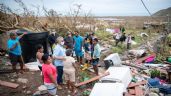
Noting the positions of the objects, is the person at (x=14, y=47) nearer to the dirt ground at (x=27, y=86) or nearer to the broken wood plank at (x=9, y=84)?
the dirt ground at (x=27, y=86)

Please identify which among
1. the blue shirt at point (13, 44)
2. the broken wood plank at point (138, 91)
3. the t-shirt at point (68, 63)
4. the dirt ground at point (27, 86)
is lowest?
the broken wood plank at point (138, 91)

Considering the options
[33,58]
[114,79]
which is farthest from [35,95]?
[33,58]

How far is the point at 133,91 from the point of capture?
7.74 meters

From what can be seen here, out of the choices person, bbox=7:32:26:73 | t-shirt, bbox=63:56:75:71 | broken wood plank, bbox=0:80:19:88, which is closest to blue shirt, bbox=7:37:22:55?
person, bbox=7:32:26:73

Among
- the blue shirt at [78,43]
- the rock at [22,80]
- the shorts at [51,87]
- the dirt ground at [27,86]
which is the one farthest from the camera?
the blue shirt at [78,43]

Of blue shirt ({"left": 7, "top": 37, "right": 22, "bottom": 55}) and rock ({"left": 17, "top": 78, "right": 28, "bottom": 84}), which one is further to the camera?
rock ({"left": 17, "top": 78, "right": 28, "bottom": 84})

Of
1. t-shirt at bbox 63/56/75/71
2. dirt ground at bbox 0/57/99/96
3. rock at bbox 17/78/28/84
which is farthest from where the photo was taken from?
rock at bbox 17/78/28/84

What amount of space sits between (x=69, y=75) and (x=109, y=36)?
15742 mm

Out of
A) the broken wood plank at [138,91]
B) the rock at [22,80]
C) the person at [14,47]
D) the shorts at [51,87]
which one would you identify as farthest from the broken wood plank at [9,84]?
the broken wood plank at [138,91]

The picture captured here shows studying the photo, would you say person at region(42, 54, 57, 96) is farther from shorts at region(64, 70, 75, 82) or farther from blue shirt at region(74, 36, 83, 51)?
blue shirt at region(74, 36, 83, 51)

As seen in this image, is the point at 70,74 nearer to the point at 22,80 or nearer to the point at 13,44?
the point at 22,80

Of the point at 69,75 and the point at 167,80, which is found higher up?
the point at 69,75

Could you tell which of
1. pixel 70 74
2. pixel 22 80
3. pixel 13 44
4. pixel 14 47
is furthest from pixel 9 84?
pixel 70 74

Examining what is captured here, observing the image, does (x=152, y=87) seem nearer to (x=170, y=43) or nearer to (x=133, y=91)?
(x=133, y=91)
